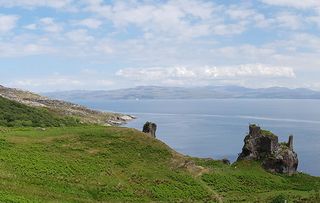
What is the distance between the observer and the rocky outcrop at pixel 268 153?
A: 212 ft

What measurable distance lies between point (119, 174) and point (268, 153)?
25610 millimetres

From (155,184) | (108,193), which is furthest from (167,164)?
(108,193)

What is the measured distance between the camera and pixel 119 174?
50.9 m

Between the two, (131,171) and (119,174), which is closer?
(119,174)

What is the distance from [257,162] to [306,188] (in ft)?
28.9

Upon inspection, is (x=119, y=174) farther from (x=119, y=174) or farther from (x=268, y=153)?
(x=268, y=153)

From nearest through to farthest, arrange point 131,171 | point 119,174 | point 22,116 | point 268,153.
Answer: point 119,174, point 131,171, point 268,153, point 22,116

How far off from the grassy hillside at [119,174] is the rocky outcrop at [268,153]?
79.3 inches

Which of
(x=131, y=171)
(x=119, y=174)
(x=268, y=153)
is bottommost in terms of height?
(x=119, y=174)

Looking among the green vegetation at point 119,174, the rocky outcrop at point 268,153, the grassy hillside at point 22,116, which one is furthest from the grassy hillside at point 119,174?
the grassy hillside at point 22,116

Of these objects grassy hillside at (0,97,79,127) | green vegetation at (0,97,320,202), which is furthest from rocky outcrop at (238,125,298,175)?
grassy hillside at (0,97,79,127)

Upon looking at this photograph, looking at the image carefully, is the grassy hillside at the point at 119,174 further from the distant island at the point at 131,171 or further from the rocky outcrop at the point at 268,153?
the rocky outcrop at the point at 268,153

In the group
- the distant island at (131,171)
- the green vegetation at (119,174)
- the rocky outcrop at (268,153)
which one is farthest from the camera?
the rocky outcrop at (268,153)

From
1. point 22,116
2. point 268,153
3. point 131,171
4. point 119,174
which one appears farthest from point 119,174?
point 22,116
